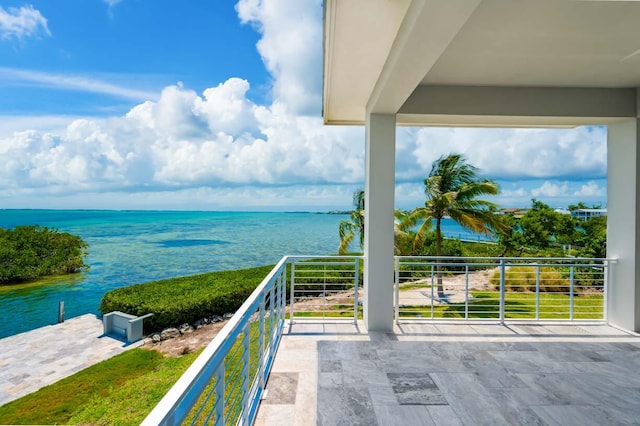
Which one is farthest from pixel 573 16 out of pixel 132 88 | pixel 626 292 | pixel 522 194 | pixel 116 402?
pixel 132 88

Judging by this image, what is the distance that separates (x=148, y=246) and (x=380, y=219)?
1170 inches

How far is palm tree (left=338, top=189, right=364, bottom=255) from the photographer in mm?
9406

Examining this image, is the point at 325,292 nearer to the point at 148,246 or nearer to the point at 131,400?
the point at 131,400

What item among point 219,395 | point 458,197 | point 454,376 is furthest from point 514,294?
point 219,395

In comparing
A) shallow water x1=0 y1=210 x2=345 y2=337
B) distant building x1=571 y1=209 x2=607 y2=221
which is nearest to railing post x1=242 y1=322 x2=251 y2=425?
shallow water x1=0 y1=210 x2=345 y2=337

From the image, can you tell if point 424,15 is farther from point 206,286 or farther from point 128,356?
point 206,286

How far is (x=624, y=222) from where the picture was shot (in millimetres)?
4238

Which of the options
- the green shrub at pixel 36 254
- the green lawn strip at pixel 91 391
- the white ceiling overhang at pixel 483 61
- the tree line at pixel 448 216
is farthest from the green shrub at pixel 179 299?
the green shrub at pixel 36 254

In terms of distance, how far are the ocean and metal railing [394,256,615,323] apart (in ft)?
6.44

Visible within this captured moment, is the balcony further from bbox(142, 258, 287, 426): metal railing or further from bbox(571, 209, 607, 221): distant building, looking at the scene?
bbox(571, 209, 607, 221): distant building

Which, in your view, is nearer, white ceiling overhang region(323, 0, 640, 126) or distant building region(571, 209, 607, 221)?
white ceiling overhang region(323, 0, 640, 126)

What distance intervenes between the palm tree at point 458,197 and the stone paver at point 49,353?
825cm

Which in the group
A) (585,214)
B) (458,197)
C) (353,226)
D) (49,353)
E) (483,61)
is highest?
(483,61)

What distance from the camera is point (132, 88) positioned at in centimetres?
3120
